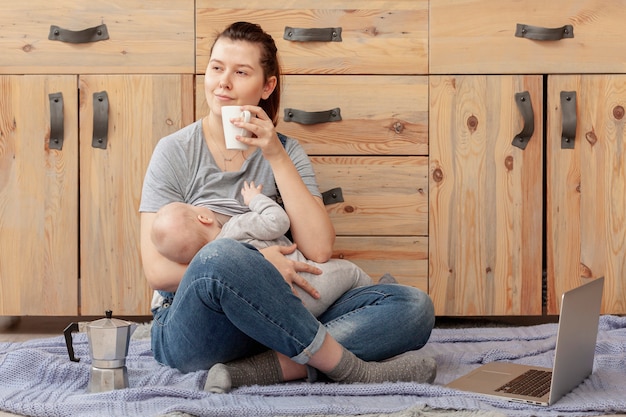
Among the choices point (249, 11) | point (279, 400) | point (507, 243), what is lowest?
point (279, 400)

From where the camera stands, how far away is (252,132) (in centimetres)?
180

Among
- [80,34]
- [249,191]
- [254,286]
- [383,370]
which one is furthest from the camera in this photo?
[80,34]

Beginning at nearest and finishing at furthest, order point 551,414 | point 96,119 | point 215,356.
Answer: point 551,414, point 215,356, point 96,119

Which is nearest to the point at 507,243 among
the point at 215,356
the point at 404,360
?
the point at 404,360

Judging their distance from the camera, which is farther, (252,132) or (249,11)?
(249,11)

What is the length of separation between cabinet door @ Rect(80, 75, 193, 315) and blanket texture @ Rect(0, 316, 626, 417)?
510 mm

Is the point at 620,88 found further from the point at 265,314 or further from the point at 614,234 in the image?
the point at 265,314

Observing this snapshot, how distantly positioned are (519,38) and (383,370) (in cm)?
114

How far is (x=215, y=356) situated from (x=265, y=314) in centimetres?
19

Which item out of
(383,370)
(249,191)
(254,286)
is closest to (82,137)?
(249,191)

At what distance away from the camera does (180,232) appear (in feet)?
5.62

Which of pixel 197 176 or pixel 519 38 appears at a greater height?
pixel 519 38

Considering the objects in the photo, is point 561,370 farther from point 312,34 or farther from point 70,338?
point 312,34

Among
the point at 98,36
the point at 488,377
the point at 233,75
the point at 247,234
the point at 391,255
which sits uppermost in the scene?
the point at 98,36
